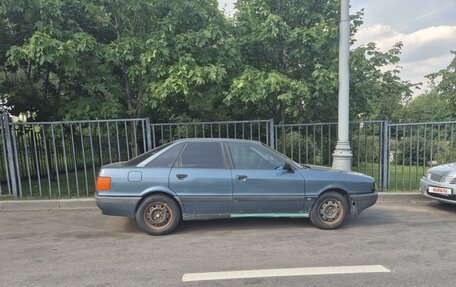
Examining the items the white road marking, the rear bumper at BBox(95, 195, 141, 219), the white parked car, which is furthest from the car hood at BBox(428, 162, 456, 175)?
the rear bumper at BBox(95, 195, 141, 219)

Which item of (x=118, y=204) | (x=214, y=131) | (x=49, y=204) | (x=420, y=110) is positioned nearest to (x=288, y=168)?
(x=118, y=204)

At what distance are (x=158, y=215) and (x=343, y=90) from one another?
15.7ft

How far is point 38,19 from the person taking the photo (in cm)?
814

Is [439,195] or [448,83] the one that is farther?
[448,83]

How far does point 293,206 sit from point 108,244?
2.88m

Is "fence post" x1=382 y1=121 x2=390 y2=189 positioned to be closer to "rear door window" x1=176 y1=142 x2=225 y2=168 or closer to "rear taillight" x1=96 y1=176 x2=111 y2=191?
"rear door window" x1=176 y1=142 x2=225 y2=168

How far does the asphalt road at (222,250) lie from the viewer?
409 centimetres

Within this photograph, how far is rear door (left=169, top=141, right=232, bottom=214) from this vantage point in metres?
5.79

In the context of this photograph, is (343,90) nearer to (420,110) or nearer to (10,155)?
(10,155)

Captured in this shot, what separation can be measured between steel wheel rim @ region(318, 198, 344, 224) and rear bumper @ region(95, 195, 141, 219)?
2948 mm

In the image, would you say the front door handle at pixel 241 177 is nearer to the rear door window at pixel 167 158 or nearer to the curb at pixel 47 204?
the rear door window at pixel 167 158

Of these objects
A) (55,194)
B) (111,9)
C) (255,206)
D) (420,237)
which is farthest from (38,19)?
(420,237)

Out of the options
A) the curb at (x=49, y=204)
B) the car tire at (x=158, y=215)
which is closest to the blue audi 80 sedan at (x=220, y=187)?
the car tire at (x=158, y=215)

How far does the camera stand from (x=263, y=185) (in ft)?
19.3
